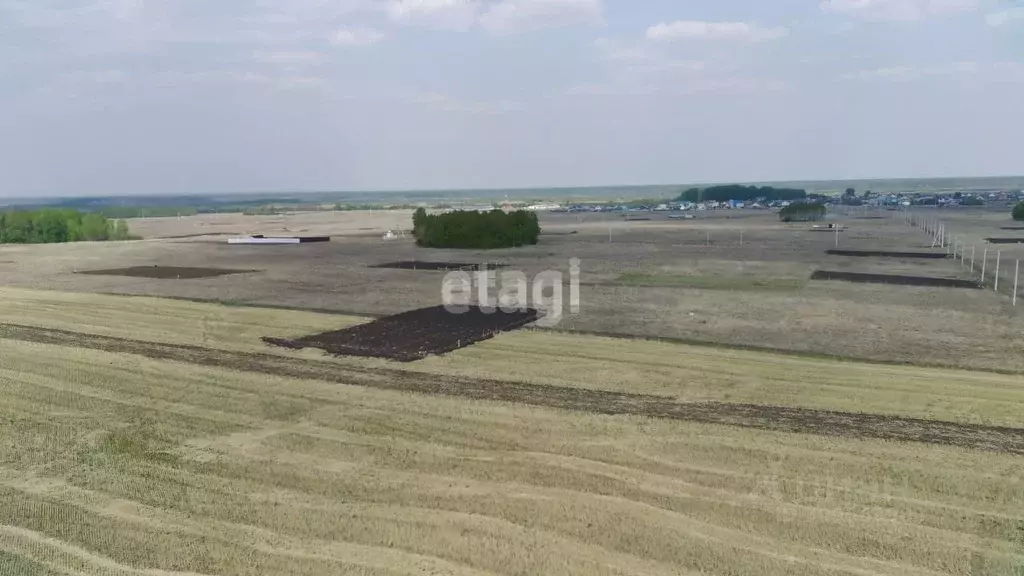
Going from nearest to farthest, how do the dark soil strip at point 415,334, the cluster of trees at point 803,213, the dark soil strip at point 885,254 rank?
the dark soil strip at point 415,334 → the dark soil strip at point 885,254 → the cluster of trees at point 803,213

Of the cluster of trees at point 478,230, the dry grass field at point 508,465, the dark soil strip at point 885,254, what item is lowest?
the dry grass field at point 508,465

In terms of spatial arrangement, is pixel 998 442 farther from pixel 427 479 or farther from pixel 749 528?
pixel 427 479

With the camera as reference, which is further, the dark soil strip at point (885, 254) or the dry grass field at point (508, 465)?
the dark soil strip at point (885, 254)

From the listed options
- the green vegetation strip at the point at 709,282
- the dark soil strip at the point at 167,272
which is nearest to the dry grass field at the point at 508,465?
the green vegetation strip at the point at 709,282

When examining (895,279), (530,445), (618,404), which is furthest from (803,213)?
(530,445)

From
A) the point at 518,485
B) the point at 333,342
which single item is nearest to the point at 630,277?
the point at 333,342

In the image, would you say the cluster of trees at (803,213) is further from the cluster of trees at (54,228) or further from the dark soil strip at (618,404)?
the dark soil strip at (618,404)
